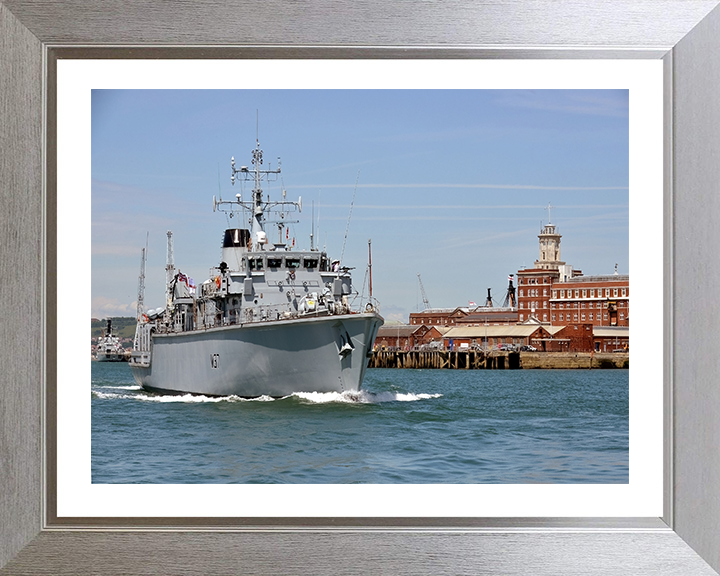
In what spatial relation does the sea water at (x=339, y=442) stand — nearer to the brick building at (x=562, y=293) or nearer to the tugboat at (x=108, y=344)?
the tugboat at (x=108, y=344)

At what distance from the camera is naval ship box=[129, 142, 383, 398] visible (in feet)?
43.2

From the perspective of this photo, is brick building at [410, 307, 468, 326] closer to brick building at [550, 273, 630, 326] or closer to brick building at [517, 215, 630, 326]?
brick building at [517, 215, 630, 326]

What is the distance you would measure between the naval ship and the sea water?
304mm

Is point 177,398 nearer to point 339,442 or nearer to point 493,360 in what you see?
point 339,442

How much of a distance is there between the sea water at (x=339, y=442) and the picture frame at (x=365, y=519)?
322cm

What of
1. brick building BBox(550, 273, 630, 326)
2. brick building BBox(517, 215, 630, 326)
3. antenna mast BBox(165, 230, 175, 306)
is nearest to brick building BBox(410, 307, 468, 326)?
brick building BBox(517, 215, 630, 326)

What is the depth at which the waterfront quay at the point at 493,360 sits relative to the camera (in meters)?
41.8

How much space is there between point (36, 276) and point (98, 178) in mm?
35602

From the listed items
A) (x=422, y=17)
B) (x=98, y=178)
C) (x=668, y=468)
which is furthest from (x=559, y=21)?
(x=98, y=178)

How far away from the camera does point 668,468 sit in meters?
3.26

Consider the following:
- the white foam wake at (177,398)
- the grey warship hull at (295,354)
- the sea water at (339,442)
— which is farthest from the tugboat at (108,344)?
the grey warship hull at (295,354)

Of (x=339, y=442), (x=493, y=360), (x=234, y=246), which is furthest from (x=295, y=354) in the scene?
(x=493, y=360)

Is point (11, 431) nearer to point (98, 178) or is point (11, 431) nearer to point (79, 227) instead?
point (79, 227)

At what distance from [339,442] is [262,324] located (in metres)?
3.07
